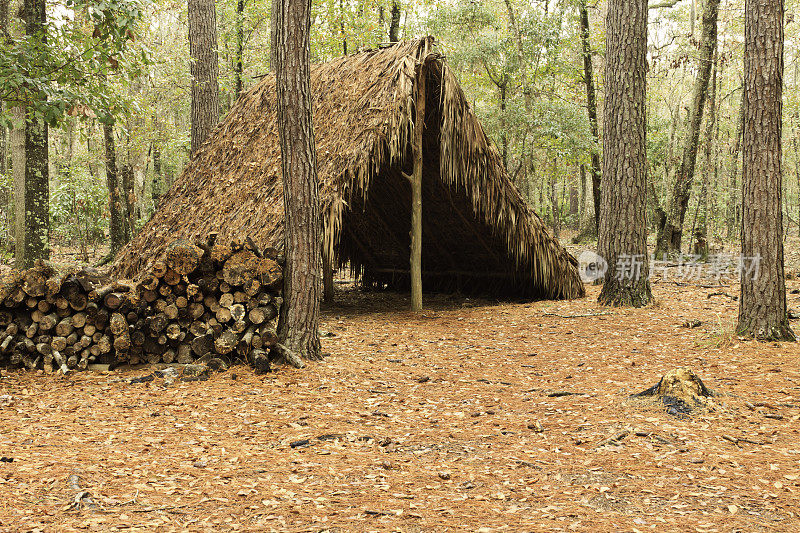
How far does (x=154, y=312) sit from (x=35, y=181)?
5324mm

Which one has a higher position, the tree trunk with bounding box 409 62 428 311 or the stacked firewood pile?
the tree trunk with bounding box 409 62 428 311

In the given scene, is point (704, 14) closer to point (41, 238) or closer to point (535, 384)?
point (535, 384)

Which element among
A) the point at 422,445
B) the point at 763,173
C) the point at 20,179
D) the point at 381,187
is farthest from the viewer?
the point at 20,179

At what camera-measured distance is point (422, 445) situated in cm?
354

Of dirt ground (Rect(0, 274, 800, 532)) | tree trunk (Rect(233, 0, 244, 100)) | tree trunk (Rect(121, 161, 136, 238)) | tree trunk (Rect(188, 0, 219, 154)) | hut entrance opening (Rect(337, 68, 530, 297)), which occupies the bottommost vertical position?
dirt ground (Rect(0, 274, 800, 532))

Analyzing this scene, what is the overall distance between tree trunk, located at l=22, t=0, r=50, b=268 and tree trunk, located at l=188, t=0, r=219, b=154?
2.09 m

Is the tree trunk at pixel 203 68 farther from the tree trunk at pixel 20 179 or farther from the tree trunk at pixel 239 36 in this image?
the tree trunk at pixel 239 36

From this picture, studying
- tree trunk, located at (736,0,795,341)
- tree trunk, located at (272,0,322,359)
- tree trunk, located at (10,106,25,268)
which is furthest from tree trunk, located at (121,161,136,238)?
tree trunk, located at (736,0,795,341)

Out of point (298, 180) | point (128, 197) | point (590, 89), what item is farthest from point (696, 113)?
point (128, 197)

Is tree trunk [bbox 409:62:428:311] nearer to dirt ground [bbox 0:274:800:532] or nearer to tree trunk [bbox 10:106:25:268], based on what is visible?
dirt ground [bbox 0:274:800:532]

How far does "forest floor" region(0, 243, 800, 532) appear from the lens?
2607mm

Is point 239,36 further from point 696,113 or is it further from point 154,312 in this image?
point 154,312

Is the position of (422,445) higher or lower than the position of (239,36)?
lower

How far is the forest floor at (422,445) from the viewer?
261cm
